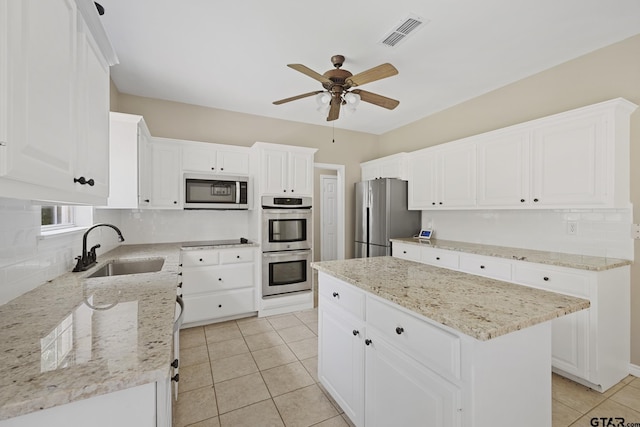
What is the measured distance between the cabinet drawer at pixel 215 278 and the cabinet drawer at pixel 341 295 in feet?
5.59

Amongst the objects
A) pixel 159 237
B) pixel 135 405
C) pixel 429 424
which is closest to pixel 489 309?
pixel 429 424

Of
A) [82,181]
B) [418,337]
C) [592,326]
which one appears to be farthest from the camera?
Result: [592,326]

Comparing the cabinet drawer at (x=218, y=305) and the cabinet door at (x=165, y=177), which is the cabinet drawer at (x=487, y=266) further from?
the cabinet door at (x=165, y=177)

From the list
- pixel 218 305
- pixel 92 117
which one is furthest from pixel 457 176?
pixel 92 117

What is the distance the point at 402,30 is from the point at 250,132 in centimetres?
250

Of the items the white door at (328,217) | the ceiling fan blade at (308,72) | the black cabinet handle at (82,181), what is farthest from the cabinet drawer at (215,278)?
the white door at (328,217)

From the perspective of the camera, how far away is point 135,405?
731 mm

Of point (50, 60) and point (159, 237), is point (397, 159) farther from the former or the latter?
point (50, 60)

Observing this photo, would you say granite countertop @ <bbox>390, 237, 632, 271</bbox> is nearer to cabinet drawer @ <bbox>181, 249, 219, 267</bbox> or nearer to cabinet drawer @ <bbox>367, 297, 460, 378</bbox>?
cabinet drawer @ <bbox>367, 297, 460, 378</bbox>

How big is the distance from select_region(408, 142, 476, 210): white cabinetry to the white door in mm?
2400

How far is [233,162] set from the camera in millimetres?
3574

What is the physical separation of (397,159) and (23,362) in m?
4.13

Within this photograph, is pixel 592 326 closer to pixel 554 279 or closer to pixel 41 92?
pixel 554 279

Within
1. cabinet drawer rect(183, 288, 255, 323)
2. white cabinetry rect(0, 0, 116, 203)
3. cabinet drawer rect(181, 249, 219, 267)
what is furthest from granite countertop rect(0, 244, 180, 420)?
cabinet drawer rect(183, 288, 255, 323)
